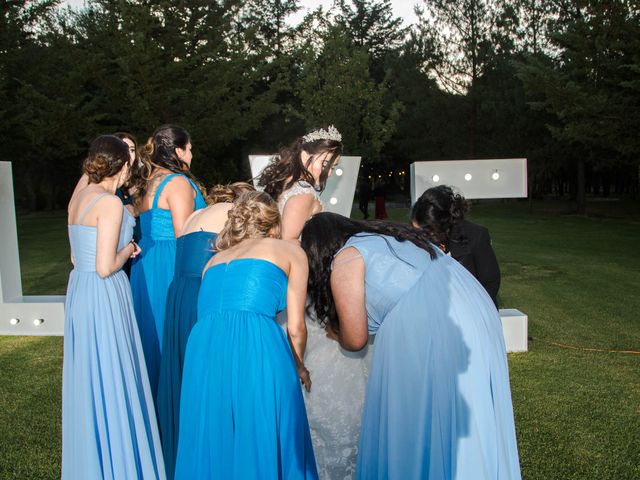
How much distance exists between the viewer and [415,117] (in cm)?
3997

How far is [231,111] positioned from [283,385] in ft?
78.6

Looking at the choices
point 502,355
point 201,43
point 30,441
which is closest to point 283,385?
point 502,355

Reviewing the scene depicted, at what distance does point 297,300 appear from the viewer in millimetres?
3158

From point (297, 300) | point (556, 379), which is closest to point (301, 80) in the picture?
point (556, 379)

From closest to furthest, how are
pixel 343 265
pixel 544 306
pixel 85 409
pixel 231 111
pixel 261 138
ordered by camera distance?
pixel 343 265 → pixel 85 409 → pixel 544 306 → pixel 231 111 → pixel 261 138

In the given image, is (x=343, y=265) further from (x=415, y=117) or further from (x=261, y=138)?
(x=415, y=117)

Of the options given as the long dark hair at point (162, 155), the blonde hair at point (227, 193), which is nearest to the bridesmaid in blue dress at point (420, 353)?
the blonde hair at point (227, 193)

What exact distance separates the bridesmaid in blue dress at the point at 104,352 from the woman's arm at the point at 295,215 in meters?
0.97

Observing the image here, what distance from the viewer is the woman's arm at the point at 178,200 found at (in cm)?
420

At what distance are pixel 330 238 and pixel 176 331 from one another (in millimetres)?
1456

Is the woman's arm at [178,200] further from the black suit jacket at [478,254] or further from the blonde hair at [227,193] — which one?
the black suit jacket at [478,254]

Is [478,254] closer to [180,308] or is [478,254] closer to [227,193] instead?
[227,193]

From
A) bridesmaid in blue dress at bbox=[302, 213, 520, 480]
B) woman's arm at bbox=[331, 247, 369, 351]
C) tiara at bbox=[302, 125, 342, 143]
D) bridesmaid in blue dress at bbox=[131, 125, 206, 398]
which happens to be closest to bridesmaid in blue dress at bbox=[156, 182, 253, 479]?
bridesmaid in blue dress at bbox=[131, 125, 206, 398]

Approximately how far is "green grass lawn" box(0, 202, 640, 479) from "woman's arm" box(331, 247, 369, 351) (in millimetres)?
2162
